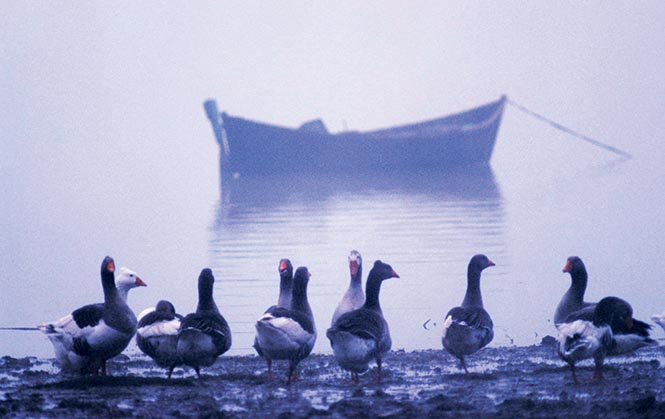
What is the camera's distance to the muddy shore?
29.5ft

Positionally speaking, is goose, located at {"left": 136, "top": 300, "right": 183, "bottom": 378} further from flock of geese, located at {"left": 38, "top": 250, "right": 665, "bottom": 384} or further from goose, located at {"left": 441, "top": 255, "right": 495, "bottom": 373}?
goose, located at {"left": 441, "top": 255, "right": 495, "bottom": 373}

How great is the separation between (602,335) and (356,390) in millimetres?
2280

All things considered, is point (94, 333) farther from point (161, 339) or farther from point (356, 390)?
point (356, 390)

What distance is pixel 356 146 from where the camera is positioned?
6950cm

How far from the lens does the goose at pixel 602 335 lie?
10344 millimetres

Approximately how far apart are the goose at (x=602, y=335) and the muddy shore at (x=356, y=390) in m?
0.21

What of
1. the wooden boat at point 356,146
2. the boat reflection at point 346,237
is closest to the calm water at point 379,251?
the boat reflection at point 346,237

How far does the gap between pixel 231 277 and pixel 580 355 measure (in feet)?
36.0

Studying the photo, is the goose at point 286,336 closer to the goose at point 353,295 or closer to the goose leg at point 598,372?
the goose at point 353,295

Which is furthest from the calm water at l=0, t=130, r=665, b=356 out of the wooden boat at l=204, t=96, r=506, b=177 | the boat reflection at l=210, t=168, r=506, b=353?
the wooden boat at l=204, t=96, r=506, b=177

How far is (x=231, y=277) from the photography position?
2056 centimetres

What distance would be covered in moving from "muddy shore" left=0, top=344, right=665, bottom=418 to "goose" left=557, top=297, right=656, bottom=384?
21cm

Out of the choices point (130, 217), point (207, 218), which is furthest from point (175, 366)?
point (130, 217)

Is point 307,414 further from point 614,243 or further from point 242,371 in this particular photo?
point 614,243
